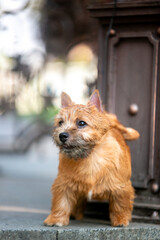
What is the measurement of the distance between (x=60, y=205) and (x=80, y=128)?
0.79m

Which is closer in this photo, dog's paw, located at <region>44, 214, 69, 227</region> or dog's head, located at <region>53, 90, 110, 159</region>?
dog's head, located at <region>53, 90, 110, 159</region>

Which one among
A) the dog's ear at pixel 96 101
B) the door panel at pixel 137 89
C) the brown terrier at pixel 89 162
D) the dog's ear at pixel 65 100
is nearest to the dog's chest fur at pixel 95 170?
the brown terrier at pixel 89 162

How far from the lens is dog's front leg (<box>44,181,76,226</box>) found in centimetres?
364

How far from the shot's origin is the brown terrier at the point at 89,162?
331 centimetres

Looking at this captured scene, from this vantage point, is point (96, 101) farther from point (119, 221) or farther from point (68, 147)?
point (119, 221)

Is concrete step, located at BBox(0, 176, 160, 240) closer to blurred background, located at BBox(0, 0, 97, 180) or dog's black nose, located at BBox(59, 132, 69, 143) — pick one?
dog's black nose, located at BBox(59, 132, 69, 143)

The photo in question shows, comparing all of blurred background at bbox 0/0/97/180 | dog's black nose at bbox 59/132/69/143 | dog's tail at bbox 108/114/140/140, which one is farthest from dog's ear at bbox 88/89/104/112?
blurred background at bbox 0/0/97/180

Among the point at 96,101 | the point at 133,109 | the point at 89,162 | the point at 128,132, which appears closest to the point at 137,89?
the point at 133,109

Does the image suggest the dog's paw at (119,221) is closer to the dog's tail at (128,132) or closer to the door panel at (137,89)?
the door panel at (137,89)

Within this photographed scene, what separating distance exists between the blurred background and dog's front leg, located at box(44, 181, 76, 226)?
437 centimetres

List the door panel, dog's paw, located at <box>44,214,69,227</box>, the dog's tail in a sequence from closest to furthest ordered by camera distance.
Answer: dog's paw, located at <box>44,214,69,227</box> < the dog's tail < the door panel

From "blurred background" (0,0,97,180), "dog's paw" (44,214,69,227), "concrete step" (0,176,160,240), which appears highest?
"blurred background" (0,0,97,180)

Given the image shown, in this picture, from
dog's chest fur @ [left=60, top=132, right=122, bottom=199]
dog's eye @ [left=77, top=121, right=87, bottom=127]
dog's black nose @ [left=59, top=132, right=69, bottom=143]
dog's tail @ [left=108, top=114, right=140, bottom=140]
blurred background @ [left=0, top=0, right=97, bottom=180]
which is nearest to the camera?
dog's black nose @ [left=59, top=132, right=69, bottom=143]

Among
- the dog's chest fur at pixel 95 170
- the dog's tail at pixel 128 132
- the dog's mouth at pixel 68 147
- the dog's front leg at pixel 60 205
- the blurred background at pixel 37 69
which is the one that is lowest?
the dog's front leg at pixel 60 205
